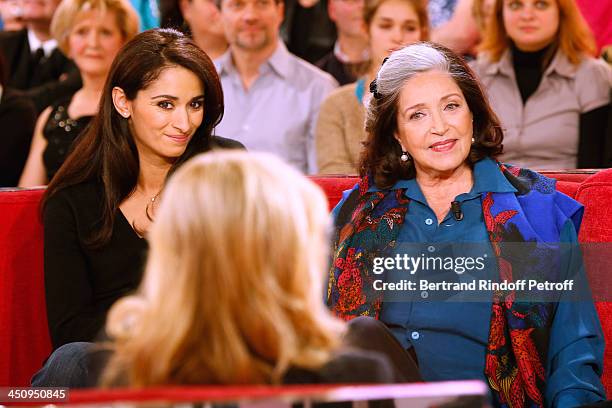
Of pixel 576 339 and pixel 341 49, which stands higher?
pixel 341 49

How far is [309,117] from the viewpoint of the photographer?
369 cm

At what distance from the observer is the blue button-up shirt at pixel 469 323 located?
84.0 inches

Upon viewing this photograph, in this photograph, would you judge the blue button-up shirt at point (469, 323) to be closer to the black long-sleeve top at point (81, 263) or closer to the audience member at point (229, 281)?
the black long-sleeve top at point (81, 263)

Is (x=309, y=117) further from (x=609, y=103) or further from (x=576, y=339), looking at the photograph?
(x=576, y=339)

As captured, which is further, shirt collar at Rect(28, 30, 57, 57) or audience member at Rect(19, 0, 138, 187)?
shirt collar at Rect(28, 30, 57, 57)

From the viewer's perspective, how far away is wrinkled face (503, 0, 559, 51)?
3.33 m

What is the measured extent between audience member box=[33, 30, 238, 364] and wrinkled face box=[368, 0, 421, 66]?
995 mm

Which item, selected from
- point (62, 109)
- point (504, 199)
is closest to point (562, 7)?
point (504, 199)

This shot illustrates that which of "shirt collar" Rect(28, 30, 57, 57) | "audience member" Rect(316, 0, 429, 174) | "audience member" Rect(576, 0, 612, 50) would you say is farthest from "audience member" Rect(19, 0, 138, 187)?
"audience member" Rect(576, 0, 612, 50)

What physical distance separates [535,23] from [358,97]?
24.9 inches

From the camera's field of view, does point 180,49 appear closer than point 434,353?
No

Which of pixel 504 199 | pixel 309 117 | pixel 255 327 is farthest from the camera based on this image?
pixel 309 117

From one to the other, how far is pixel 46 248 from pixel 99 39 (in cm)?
141

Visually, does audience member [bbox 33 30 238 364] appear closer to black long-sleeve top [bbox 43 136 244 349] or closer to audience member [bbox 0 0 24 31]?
black long-sleeve top [bbox 43 136 244 349]
